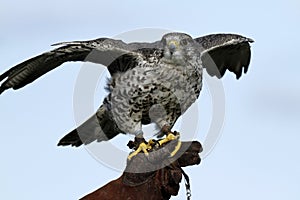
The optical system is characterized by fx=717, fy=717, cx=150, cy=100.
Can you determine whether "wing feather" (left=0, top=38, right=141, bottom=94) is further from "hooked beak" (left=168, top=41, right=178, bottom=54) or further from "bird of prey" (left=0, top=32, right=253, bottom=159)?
"hooked beak" (left=168, top=41, right=178, bottom=54)

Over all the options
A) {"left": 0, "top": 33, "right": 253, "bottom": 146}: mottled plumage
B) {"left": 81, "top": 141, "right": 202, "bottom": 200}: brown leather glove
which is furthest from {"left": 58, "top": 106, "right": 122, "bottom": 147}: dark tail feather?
{"left": 81, "top": 141, "right": 202, "bottom": 200}: brown leather glove

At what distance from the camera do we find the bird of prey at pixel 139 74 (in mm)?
8594

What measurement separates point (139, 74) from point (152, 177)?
3.01 meters

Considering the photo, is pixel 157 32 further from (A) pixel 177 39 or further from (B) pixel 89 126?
(B) pixel 89 126

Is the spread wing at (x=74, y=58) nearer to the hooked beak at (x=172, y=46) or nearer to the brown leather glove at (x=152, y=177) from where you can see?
the hooked beak at (x=172, y=46)

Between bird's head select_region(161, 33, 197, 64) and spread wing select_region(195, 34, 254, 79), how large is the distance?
719 mm

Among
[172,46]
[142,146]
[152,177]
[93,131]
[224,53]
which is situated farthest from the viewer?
[224,53]

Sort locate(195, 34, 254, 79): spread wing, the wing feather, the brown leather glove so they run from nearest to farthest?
the brown leather glove, the wing feather, locate(195, 34, 254, 79): spread wing

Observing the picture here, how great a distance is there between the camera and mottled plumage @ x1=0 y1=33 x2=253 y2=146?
8602 mm

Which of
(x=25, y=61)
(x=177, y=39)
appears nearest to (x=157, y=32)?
(x=177, y=39)

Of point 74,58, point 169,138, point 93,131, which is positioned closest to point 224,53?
point 93,131

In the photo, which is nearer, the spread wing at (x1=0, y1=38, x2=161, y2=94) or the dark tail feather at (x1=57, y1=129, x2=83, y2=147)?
the spread wing at (x1=0, y1=38, x2=161, y2=94)

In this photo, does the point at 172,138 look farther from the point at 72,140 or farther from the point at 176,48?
the point at 72,140

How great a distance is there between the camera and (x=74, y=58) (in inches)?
356
